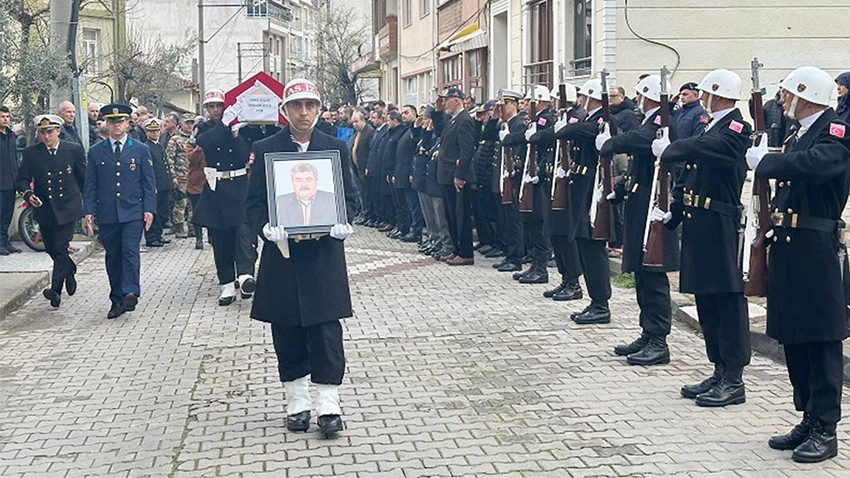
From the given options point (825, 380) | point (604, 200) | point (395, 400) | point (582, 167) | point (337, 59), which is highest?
point (337, 59)

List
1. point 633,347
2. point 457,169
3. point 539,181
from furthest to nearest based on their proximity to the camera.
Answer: point 457,169 → point 539,181 → point 633,347

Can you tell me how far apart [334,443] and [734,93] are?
3126mm

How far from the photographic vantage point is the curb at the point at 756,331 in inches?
330

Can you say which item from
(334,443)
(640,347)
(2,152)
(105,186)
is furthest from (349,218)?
(2,152)

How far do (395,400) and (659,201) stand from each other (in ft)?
7.24

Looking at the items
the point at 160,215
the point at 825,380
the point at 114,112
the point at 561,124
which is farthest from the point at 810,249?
the point at 160,215

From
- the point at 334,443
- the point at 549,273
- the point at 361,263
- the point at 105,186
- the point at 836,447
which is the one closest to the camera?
the point at 836,447

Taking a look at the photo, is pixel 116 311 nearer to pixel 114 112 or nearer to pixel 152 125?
pixel 114 112

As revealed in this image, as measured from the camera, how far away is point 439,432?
659cm

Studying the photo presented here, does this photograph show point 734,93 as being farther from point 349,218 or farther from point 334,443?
point 334,443

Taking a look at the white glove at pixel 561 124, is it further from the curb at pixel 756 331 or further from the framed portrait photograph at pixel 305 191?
the framed portrait photograph at pixel 305 191

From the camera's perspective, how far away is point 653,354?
8.36 meters

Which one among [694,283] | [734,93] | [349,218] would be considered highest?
[734,93]

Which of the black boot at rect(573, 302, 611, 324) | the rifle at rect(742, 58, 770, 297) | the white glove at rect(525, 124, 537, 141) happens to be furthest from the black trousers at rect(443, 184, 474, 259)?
the rifle at rect(742, 58, 770, 297)
